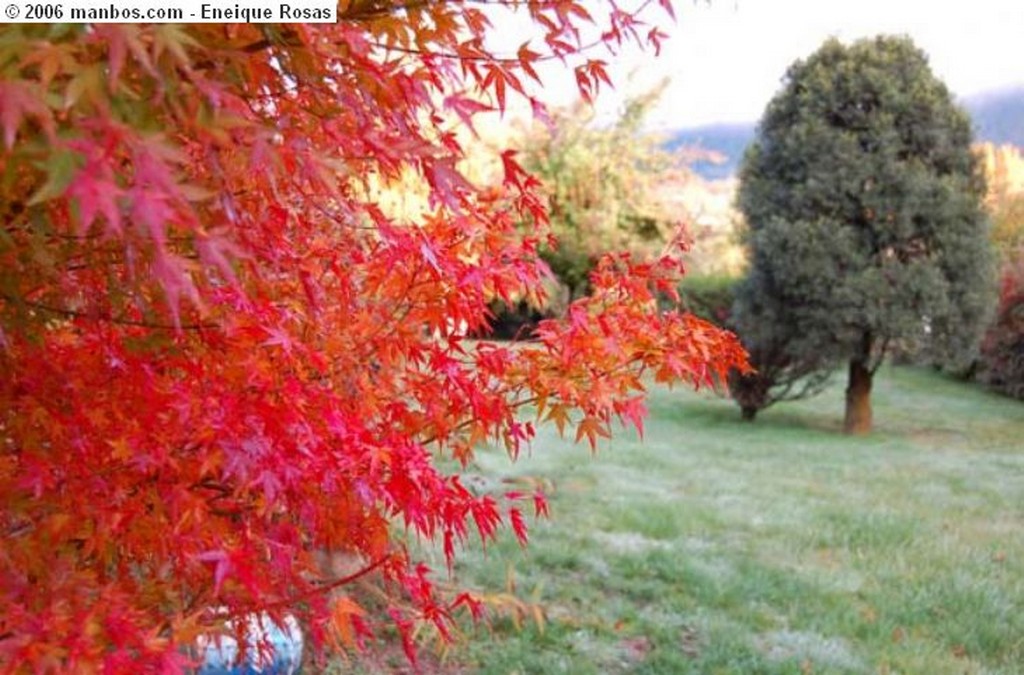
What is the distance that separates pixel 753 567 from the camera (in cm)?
484

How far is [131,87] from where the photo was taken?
1.05m

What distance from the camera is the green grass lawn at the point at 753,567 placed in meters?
3.72

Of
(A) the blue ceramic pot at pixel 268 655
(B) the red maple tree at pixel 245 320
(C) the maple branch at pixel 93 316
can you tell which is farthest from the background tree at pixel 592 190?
(C) the maple branch at pixel 93 316

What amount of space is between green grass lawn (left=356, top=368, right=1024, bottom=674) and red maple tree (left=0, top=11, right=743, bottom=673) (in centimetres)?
133

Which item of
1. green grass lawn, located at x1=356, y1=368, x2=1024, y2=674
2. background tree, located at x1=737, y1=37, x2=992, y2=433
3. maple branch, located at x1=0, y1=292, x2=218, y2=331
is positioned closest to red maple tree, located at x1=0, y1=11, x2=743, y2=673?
maple branch, located at x1=0, y1=292, x2=218, y2=331

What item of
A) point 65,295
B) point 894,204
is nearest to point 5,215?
point 65,295

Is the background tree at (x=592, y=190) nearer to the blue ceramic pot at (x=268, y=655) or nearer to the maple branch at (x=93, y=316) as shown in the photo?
the blue ceramic pot at (x=268, y=655)

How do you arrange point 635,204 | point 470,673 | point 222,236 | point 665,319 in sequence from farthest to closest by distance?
point 635,204 → point 470,673 → point 665,319 → point 222,236

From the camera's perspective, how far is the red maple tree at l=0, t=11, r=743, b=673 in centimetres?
100

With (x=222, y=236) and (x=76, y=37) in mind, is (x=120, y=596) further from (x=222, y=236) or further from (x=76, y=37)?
(x=76, y=37)

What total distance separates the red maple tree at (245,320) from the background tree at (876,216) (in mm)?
8675

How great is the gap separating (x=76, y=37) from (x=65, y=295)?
0.86 metres

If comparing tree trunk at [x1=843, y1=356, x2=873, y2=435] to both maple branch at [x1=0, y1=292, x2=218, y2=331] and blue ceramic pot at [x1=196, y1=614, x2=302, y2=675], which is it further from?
maple branch at [x1=0, y1=292, x2=218, y2=331]

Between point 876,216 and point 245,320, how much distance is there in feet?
33.0
